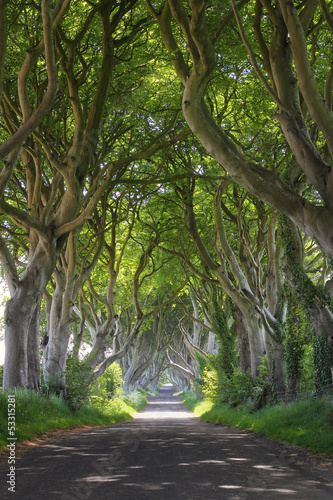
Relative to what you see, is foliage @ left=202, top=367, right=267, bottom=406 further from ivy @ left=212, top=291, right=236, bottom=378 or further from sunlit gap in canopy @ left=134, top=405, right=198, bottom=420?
sunlit gap in canopy @ left=134, top=405, right=198, bottom=420

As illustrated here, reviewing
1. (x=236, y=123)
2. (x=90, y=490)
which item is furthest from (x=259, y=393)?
(x=90, y=490)

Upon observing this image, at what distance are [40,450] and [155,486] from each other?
3.47 metres

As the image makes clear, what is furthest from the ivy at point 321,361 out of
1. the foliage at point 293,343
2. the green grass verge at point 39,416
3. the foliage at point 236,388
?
the green grass verge at point 39,416

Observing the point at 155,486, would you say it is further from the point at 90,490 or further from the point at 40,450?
the point at 40,450

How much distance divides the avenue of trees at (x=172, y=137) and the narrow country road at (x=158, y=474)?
3464 mm

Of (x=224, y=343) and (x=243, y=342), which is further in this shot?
(x=224, y=343)

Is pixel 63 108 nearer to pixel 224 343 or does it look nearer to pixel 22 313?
pixel 22 313

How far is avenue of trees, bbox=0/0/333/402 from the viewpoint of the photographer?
8016 millimetres

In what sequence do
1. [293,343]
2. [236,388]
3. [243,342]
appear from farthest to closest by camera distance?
[243,342] < [236,388] < [293,343]

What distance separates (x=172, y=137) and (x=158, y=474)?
9.87 metres

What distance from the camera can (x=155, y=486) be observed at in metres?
5.18

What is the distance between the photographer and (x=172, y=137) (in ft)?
44.8

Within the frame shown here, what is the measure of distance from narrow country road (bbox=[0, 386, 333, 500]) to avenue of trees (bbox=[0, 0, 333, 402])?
11.4 feet

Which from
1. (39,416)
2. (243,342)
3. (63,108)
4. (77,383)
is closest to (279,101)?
(63,108)
